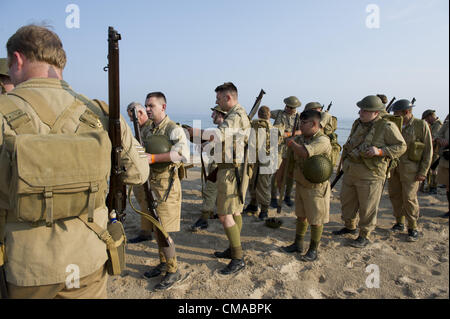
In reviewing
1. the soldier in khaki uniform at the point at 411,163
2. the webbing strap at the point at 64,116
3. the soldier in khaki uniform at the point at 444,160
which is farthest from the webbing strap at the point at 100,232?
the soldier in khaki uniform at the point at 444,160

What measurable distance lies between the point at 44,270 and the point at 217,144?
2602mm

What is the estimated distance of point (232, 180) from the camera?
3980 millimetres

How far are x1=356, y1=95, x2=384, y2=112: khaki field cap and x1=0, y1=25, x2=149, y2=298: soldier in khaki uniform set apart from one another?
4200mm

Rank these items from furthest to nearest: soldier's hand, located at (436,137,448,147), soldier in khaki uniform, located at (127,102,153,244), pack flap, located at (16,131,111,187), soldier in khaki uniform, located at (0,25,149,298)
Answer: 1. soldier's hand, located at (436,137,448,147)
2. soldier in khaki uniform, located at (127,102,153,244)
3. soldier in khaki uniform, located at (0,25,149,298)
4. pack flap, located at (16,131,111,187)

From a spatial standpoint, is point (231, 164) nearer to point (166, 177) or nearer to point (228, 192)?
point (228, 192)

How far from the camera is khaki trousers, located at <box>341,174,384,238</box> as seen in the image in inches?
185

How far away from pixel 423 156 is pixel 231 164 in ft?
12.6

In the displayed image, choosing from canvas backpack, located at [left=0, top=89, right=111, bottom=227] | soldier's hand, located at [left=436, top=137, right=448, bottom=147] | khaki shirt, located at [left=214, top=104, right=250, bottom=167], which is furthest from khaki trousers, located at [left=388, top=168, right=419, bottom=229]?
canvas backpack, located at [left=0, top=89, right=111, bottom=227]

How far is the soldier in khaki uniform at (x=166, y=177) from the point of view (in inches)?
141

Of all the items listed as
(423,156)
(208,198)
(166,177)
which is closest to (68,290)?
(166,177)

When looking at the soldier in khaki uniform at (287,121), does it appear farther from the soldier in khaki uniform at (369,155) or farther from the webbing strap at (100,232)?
the webbing strap at (100,232)

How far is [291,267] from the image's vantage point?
4.11 meters

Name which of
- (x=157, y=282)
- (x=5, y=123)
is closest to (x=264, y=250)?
(x=157, y=282)

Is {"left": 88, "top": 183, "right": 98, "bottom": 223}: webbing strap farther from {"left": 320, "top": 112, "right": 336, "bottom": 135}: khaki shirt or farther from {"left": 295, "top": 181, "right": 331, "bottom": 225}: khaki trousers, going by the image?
{"left": 320, "top": 112, "right": 336, "bottom": 135}: khaki shirt
